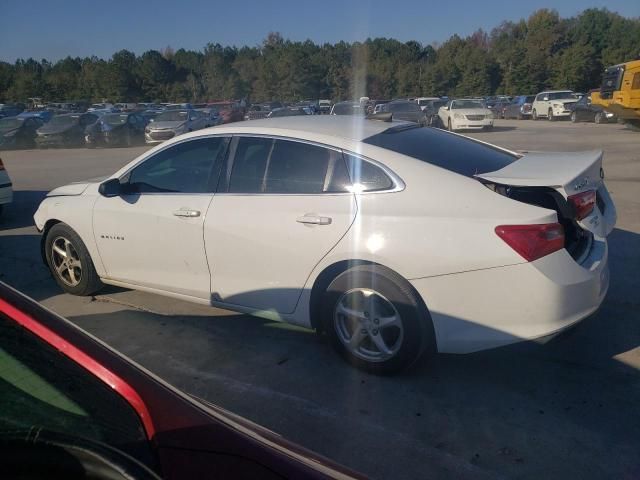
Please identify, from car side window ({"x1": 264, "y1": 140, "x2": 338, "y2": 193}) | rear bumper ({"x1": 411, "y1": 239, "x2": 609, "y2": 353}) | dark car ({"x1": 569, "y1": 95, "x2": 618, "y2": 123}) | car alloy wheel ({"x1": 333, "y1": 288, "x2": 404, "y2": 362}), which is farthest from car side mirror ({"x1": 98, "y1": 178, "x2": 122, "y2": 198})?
dark car ({"x1": 569, "y1": 95, "x2": 618, "y2": 123})

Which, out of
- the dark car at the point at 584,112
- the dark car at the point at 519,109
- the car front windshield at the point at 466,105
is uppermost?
the car front windshield at the point at 466,105

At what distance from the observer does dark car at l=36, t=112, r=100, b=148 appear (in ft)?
85.4

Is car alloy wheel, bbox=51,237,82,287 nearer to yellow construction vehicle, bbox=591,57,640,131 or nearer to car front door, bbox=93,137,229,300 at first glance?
car front door, bbox=93,137,229,300

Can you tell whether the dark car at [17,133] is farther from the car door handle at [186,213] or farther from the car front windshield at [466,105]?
the car door handle at [186,213]

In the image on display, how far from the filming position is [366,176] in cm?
368

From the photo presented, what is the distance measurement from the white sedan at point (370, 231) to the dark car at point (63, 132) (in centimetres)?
2402

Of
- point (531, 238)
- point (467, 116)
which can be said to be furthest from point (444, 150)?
point (467, 116)

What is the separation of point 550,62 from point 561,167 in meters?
68.3

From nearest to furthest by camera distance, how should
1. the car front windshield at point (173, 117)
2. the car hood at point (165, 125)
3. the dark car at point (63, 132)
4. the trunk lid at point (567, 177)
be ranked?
1. the trunk lid at point (567, 177)
2. the car hood at point (165, 125)
3. the car front windshield at point (173, 117)
4. the dark car at point (63, 132)

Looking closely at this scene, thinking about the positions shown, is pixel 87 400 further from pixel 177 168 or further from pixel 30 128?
pixel 30 128

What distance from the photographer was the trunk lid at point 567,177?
3.43 meters

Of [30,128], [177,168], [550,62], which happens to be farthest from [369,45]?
[177,168]

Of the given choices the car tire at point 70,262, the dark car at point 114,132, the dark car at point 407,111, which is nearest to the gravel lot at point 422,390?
the car tire at point 70,262

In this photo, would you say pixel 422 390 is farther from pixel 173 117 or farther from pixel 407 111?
pixel 407 111
